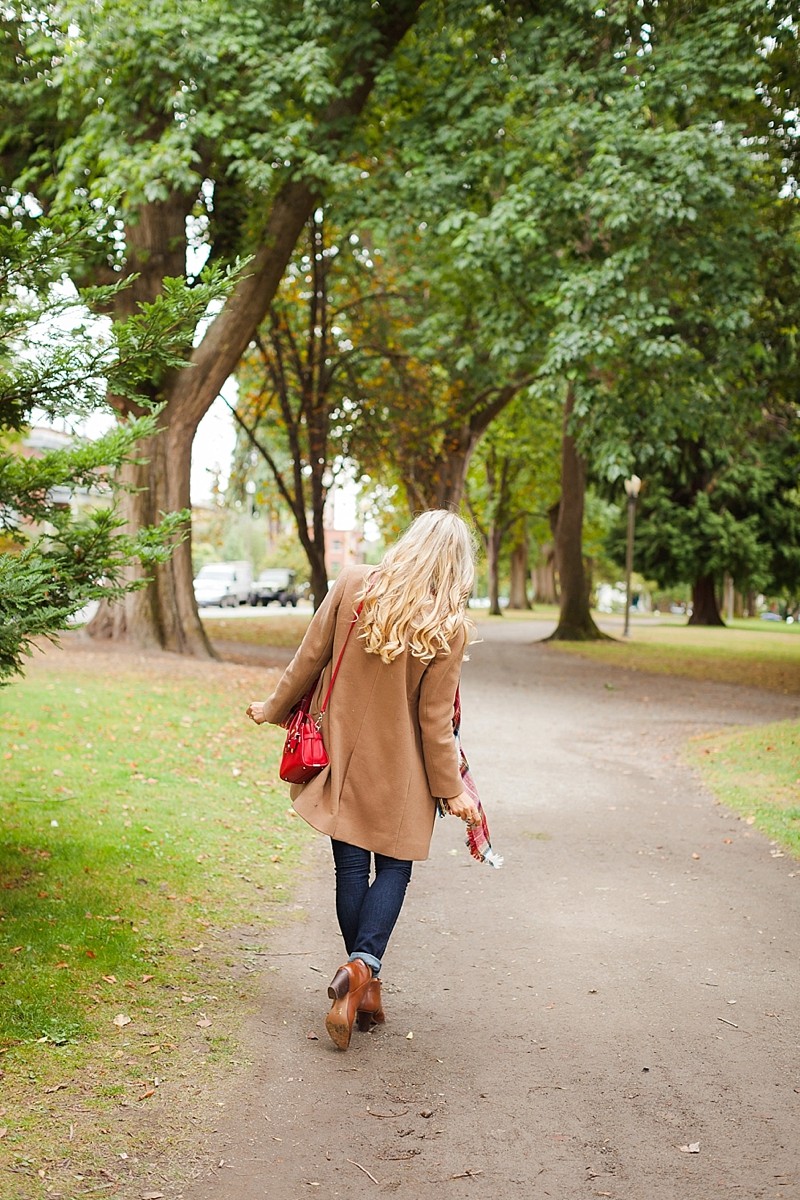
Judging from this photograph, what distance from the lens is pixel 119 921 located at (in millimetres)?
5531

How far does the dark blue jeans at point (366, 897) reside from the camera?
4418mm

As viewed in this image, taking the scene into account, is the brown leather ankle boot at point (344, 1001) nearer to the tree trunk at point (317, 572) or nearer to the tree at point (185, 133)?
the tree at point (185, 133)

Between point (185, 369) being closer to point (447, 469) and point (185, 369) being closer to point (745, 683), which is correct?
point (745, 683)

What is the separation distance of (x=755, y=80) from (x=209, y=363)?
8.03 metres

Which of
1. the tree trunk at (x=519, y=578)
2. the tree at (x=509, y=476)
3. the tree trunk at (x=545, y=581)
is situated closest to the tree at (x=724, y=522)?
the tree at (x=509, y=476)

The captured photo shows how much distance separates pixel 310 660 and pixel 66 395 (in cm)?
172

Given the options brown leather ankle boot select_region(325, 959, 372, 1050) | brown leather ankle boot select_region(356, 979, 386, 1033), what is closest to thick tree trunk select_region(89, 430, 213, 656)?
brown leather ankle boot select_region(356, 979, 386, 1033)

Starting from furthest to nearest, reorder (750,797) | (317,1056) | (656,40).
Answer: (656,40), (750,797), (317,1056)

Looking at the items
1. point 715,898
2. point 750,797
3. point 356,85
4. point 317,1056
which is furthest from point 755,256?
point 317,1056

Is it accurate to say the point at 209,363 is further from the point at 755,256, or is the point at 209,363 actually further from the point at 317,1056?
the point at 317,1056

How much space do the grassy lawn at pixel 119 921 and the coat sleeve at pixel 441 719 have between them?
1221mm

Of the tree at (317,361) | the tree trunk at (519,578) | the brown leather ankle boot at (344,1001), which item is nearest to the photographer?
the brown leather ankle boot at (344,1001)

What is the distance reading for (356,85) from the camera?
15258 millimetres

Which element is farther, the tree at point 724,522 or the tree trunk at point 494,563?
the tree trunk at point 494,563
